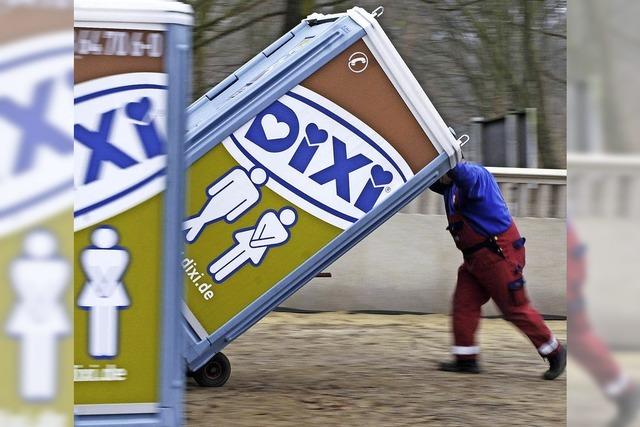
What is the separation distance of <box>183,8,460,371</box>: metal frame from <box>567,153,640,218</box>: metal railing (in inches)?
151

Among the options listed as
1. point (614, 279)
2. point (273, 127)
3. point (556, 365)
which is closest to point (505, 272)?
point (556, 365)

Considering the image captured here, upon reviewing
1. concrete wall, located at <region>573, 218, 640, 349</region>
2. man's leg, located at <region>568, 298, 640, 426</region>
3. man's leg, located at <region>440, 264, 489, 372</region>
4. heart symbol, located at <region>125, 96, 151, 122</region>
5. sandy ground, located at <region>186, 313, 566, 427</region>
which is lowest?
sandy ground, located at <region>186, 313, 566, 427</region>

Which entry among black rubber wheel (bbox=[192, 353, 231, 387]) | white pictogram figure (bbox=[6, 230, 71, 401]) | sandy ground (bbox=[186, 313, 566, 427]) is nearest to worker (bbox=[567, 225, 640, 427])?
white pictogram figure (bbox=[6, 230, 71, 401])

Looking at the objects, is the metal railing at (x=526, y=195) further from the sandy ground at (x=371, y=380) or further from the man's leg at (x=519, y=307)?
the man's leg at (x=519, y=307)

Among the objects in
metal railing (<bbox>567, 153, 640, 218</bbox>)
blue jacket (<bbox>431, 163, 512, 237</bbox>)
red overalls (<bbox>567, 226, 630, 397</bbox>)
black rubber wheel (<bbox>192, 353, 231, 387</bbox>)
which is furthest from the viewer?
blue jacket (<bbox>431, 163, 512, 237</bbox>)

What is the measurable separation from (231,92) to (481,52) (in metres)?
4.64

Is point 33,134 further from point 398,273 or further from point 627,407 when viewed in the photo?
point 398,273

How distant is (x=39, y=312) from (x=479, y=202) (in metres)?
4.85

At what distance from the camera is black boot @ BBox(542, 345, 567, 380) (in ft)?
21.3

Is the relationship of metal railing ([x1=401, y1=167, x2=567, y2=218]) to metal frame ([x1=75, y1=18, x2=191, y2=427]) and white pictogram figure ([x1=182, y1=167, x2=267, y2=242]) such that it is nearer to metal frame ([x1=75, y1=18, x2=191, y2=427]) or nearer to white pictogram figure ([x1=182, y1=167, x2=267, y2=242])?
white pictogram figure ([x1=182, y1=167, x2=267, y2=242])

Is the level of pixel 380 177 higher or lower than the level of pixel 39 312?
higher

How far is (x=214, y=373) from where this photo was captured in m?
6.05

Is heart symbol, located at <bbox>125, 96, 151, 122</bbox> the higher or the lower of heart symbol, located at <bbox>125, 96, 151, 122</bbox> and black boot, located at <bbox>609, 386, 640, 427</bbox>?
the higher

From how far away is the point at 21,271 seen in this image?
178 centimetres
